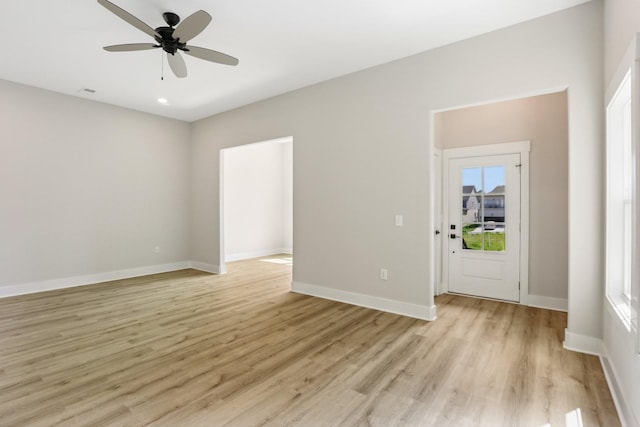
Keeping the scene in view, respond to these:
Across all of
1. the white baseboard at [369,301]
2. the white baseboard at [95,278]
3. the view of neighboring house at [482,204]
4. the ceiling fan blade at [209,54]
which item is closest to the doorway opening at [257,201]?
the white baseboard at [95,278]

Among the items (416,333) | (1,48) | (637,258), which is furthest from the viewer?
(1,48)

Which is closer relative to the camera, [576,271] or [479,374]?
[479,374]

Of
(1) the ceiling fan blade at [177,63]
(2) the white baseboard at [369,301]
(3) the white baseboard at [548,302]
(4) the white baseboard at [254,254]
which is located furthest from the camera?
(4) the white baseboard at [254,254]

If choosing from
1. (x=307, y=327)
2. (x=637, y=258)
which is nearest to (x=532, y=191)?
(x=637, y=258)

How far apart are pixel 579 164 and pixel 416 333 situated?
2098 millimetres

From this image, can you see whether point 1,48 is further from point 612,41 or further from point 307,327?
point 612,41

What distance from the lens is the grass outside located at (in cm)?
425

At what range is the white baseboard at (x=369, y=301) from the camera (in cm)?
357

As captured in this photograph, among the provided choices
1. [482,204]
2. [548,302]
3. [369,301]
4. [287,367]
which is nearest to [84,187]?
[287,367]

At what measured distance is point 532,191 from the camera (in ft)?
13.2

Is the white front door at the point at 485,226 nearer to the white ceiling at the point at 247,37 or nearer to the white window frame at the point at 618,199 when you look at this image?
the white window frame at the point at 618,199

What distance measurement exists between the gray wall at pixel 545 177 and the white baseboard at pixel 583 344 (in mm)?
1282

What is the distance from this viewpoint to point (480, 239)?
4.39 metres

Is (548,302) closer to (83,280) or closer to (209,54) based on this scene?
(209,54)
